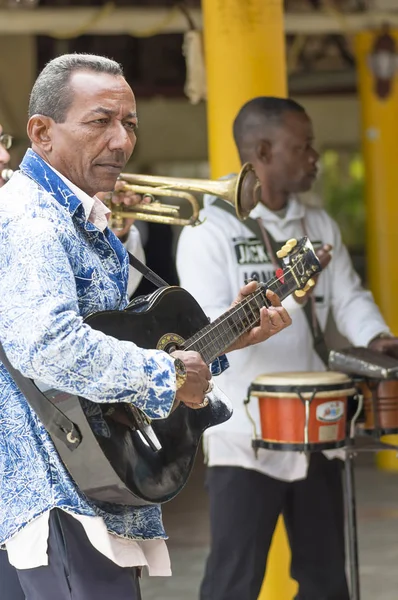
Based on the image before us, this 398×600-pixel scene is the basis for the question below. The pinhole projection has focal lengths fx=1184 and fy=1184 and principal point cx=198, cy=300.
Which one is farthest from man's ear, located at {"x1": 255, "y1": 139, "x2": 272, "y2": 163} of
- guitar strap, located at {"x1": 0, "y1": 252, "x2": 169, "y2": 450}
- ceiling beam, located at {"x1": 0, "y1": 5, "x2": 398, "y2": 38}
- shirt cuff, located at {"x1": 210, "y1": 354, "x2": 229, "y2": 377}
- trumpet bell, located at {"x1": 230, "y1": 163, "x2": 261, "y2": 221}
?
ceiling beam, located at {"x1": 0, "y1": 5, "x2": 398, "y2": 38}

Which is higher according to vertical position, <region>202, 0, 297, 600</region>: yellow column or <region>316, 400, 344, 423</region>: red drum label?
<region>202, 0, 297, 600</region>: yellow column

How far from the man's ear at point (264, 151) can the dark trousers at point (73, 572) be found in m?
2.17

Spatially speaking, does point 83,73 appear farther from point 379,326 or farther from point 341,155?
point 341,155

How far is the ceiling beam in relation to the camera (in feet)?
23.9

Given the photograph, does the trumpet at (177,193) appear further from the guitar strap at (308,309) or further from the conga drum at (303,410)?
the conga drum at (303,410)

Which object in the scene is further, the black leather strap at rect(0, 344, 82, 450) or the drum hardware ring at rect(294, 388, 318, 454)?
Answer: the drum hardware ring at rect(294, 388, 318, 454)

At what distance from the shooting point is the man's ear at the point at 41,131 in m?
2.63

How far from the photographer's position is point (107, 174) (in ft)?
8.70

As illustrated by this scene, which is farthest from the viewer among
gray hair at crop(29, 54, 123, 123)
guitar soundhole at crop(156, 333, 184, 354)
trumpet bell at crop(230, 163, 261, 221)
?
trumpet bell at crop(230, 163, 261, 221)

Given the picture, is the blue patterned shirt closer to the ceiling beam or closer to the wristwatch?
the wristwatch

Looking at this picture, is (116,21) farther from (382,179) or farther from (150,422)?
(150,422)

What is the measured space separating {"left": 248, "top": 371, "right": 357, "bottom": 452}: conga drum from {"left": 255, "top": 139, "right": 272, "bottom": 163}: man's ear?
87 cm

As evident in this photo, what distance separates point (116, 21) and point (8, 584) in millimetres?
5187

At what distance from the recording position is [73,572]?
2.58m
